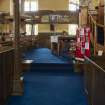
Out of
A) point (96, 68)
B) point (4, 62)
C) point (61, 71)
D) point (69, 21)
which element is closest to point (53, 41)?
point (69, 21)

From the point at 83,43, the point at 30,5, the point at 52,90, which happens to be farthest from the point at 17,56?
the point at 30,5

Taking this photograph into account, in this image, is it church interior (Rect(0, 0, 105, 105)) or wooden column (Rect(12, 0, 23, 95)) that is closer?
church interior (Rect(0, 0, 105, 105))

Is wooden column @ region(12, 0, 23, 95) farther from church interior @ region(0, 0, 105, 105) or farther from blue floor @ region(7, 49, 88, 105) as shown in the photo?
blue floor @ region(7, 49, 88, 105)

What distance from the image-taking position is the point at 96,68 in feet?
12.6

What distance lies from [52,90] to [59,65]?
291cm

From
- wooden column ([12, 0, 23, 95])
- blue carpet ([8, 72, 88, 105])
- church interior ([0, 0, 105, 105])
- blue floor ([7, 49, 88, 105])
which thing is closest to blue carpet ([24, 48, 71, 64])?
Answer: church interior ([0, 0, 105, 105])

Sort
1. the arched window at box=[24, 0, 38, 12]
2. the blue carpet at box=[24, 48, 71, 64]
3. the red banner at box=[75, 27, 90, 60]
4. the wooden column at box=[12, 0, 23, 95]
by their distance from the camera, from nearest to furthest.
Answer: the wooden column at box=[12, 0, 23, 95] → the red banner at box=[75, 27, 90, 60] → the blue carpet at box=[24, 48, 71, 64] → the arched window at box=[24, 0, 38, 12]

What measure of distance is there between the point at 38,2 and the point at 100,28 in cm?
1028

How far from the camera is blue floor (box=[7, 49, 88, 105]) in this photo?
5.65 meters

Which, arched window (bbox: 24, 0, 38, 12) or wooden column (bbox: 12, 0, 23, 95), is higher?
arched window (bbox: 24, 0, 38, 12)

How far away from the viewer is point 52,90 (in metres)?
6.58

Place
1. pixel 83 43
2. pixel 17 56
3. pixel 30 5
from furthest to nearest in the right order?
pixel 30 5 < pixel 83 43 < pixel 17 56

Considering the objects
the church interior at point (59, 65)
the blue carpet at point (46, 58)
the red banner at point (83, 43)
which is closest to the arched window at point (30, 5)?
the church interior at point (59, 65)

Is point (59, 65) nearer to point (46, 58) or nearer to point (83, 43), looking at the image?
point (83, 43)
